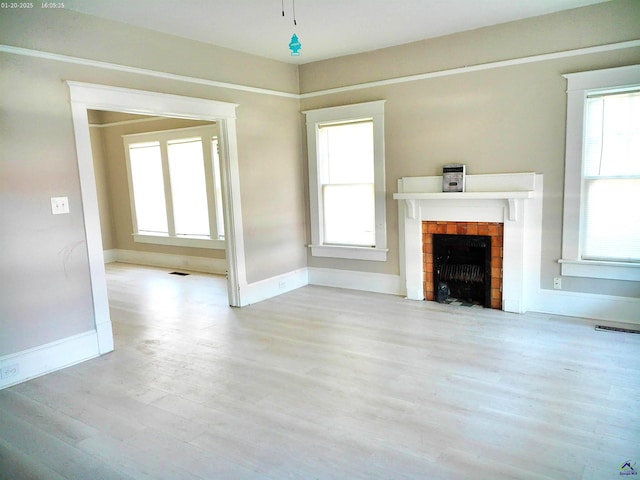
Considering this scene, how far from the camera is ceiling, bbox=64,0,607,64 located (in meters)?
3.64

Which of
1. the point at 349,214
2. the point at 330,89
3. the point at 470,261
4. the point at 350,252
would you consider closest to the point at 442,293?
the point at 470,261

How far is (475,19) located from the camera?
4238 mm

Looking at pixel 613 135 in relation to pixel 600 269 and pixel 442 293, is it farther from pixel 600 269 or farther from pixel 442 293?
pixel 442 293

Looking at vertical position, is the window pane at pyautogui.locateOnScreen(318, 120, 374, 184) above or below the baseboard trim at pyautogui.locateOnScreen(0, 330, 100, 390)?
above

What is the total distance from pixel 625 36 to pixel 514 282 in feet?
7.88

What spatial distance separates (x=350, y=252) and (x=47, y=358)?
11.3 feet

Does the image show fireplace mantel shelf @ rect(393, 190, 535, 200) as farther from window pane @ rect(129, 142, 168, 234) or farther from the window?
window pane @ rect(129, 142, 168, 234)

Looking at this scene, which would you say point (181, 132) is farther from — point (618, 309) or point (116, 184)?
point (618, 309)

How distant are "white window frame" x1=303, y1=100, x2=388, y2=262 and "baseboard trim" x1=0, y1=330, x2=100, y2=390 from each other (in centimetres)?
301

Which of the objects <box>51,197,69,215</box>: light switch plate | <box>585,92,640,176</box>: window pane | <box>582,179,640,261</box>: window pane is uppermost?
<box>585,92,640,176</box>: window pane

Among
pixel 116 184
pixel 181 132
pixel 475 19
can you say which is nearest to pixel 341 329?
pixel 475 19

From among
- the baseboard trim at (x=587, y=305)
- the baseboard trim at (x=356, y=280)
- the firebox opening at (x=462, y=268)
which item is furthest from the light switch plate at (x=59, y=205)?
the baseboard trim at (x=587, y=305)

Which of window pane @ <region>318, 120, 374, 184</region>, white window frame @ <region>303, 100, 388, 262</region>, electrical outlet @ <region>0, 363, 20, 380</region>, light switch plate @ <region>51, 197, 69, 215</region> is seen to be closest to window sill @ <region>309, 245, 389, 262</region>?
white window frame @ <region>303, 100, 388, 262</region>

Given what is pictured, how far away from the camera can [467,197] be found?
4590 mm
